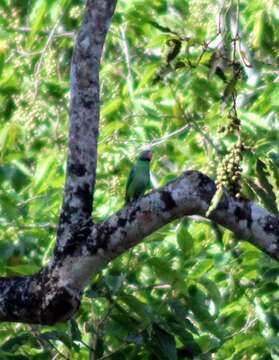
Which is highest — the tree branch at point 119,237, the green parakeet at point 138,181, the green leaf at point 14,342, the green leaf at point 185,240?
the tree branch at point 119,237

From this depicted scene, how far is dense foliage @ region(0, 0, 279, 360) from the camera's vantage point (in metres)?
4.11

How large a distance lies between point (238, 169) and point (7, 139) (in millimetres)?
3451

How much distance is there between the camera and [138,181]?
221 inches

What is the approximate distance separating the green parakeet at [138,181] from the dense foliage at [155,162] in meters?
0.24

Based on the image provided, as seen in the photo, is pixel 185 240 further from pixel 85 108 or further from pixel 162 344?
pixel 85 108

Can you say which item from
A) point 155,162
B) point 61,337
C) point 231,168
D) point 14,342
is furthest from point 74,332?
point 155,162

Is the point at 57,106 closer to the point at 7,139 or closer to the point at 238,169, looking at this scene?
the point at 7,139

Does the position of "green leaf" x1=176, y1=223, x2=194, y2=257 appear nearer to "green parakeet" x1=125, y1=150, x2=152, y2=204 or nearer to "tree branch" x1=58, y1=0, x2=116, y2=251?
"tree branch" x1=58, y1=0, x2=116, y2=251

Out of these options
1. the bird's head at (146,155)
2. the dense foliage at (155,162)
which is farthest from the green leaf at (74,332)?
the bird's head at (146,155)

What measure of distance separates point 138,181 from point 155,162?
36.5 inches

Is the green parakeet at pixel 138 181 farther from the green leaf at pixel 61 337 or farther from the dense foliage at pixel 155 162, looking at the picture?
the green leaf at pixel 61 337

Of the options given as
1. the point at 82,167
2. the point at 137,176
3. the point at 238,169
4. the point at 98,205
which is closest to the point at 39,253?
the point at 98,205

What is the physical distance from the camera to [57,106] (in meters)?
7.23

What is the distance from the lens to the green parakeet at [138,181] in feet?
18.3
